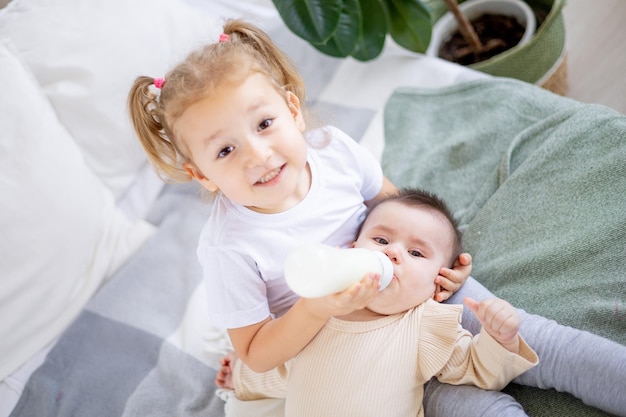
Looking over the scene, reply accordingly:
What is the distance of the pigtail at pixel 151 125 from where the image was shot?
0.86 metres

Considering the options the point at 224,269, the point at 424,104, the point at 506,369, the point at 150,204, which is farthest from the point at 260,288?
the point at 424,104

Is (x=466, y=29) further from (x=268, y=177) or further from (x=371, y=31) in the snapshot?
(x=268, y=177)

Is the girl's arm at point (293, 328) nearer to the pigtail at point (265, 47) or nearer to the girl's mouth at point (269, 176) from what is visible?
the girl's mouth at point (269, 176)

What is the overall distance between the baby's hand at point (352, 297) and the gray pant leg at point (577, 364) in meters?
0.30

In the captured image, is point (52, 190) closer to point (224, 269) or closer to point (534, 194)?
point (224, 269)

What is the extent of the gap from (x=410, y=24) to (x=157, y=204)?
80 centimetres

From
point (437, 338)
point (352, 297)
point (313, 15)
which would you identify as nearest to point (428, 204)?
point (437, 338)

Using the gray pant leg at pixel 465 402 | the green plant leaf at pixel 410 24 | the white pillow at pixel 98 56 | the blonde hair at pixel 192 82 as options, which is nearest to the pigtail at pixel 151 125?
the blonde hair at pixel 192 82

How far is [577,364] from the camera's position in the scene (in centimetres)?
81

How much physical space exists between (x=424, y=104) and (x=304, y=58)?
40 cm

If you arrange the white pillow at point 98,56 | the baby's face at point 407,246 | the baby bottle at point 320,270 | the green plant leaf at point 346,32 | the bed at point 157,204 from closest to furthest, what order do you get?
the baby bottle at point 320,270 → the baby's face at point 407,246 → the bed at point 157,204 → the white pillow at point 98,56 → the green plant leaf at point 346,32

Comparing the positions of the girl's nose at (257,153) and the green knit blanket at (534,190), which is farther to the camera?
the green knit blanket at (534,190)

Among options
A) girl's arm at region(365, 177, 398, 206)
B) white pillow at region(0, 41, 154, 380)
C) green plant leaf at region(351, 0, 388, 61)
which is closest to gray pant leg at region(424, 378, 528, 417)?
girl's arm at region(365, 177, 398, 206)

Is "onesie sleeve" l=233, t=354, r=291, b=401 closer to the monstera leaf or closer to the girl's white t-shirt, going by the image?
the girl's white t-shirt
